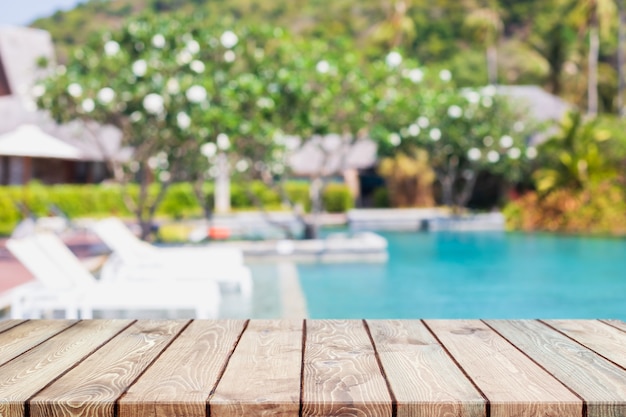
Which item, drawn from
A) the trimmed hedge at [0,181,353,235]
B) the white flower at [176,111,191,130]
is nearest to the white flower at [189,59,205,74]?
the white flower at [176,111,191,130]

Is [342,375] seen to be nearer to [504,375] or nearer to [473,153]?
[504,375]

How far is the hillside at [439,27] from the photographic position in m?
47.5

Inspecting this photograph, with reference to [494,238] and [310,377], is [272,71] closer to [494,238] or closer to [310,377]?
[494,238]

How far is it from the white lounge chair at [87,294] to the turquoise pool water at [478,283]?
2.10m

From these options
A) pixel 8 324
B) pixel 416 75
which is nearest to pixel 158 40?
pixel 416 75

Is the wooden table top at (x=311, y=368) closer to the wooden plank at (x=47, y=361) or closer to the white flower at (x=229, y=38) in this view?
the wooden plank at (x=47, y=361)

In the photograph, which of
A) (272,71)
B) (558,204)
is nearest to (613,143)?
(558,204)

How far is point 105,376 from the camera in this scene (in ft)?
7.86

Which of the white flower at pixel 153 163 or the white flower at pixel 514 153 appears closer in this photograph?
the white flower at pixel 153 163

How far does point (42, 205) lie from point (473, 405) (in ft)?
90.7

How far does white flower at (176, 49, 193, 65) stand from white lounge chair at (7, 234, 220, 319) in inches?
327

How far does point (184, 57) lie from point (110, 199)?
48.6ft

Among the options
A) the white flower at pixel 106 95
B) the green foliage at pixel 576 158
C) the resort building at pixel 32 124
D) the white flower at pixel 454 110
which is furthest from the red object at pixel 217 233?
the green foliage at pixel 576 158

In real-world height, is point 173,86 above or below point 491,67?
below
